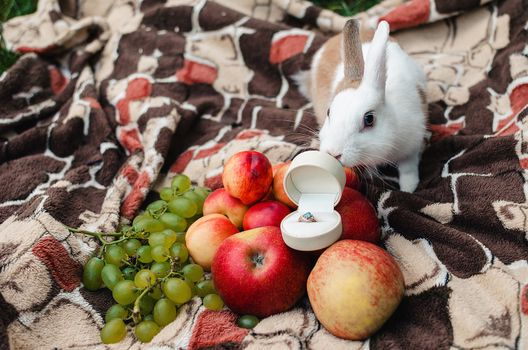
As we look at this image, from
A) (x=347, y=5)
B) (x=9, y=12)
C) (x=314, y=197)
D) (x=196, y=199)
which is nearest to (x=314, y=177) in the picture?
(x=314, y=197)

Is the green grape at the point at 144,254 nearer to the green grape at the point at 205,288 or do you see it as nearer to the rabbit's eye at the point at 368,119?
the green grape at the point at 205,288

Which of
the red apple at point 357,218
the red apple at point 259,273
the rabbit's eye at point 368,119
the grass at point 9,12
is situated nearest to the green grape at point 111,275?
the red apple at point 259,273

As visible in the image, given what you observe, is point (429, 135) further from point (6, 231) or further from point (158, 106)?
point (6, 231)

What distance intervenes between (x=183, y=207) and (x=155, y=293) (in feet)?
0.75

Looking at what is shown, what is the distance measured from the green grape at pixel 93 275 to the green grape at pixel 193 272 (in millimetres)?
189

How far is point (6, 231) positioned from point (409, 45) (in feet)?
4.84

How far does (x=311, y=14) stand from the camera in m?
1.84

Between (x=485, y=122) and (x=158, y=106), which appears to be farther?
(x=158, y=106)

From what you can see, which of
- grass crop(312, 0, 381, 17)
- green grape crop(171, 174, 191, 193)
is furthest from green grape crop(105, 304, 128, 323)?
grass crop(312, 0, 381, 17)

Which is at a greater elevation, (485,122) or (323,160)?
(323,160)

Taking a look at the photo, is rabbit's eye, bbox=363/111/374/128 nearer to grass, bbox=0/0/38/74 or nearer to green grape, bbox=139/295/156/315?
green grape, bbox=139/295/156/315

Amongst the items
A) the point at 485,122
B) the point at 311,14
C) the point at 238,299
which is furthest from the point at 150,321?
the point at 311,14

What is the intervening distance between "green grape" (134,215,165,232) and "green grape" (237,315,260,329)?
0.97 ft

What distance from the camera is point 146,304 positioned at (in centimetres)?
96
